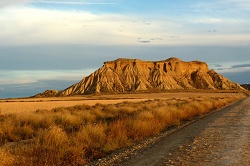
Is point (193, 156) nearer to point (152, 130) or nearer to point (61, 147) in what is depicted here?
point (61, 147)

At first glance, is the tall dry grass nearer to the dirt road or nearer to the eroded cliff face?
the dirt road

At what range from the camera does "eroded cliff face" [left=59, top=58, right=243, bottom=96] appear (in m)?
132

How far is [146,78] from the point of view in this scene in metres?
139

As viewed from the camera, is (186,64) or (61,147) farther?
(186,64)

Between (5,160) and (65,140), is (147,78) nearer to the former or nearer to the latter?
(65,140)

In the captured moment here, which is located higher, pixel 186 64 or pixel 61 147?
pixel 186 64

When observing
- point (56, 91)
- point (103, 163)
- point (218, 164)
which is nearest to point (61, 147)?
point (103, 163)

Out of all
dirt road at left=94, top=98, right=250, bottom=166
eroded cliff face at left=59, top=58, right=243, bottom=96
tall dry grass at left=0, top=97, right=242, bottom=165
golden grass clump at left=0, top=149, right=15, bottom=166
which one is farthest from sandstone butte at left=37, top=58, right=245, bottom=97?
golden grass clump at left=0, top=149, right=15, bottom=166

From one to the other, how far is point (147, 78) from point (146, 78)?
2.16 feet

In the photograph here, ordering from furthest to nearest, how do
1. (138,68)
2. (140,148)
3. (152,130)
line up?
(138,68), (152,130), (140,148)

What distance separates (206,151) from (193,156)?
900 millimetres

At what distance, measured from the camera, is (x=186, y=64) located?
506 ft

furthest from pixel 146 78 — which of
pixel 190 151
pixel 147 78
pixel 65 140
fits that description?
pixel 190 151

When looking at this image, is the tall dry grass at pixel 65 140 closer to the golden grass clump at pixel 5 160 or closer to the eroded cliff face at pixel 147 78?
the golden grass clump at pixel 5 160
